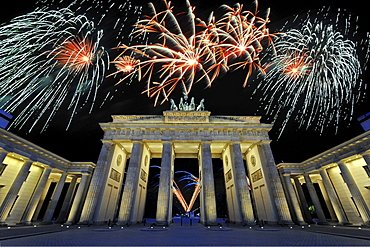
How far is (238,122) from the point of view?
27.7 m

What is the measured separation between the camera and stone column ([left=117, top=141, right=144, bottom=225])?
21.3m

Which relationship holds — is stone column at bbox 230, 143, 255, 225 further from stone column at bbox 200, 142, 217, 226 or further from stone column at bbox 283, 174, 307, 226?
stone column at bbox 283, 174, 307, 226

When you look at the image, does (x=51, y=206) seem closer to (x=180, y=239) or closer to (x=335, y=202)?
(x=180, y=239)

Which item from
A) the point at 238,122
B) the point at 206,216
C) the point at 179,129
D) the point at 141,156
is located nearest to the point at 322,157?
the point at 238,122

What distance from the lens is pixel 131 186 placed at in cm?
2320

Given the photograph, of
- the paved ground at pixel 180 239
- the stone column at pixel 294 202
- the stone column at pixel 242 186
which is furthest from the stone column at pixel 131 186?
the stone column at pixel 294 202

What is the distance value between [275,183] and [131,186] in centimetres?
1994

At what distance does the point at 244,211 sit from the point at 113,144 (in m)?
21.4

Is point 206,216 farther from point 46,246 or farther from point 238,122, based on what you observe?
point 46,246

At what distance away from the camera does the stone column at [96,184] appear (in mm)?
21500

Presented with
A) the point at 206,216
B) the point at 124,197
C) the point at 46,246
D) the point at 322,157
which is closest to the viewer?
the point at 46,246

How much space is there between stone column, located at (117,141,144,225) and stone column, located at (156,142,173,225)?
12.0 ft

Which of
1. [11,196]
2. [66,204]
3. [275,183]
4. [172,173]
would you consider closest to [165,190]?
[172,173]

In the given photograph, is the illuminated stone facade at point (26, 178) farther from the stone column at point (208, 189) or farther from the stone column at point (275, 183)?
the stone column at point (275, 183)
